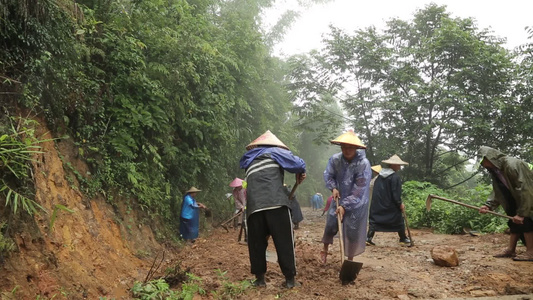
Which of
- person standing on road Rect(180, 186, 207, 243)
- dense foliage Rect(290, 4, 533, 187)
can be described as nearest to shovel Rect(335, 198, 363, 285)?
person standing on road Rect(180, 186, 207, 243)

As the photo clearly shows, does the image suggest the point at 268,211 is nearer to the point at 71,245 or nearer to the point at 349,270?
the point at 349,270

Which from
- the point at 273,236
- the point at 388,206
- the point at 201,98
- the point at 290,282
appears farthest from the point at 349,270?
the point at 201,98

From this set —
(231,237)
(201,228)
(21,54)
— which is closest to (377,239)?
(231,237)

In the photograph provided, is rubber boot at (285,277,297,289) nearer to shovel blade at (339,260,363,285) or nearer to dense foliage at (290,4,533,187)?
shovel blade at (339,260,363,285)

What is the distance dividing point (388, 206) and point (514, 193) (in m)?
2.73

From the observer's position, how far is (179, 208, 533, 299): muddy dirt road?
3.82m

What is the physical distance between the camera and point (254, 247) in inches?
165

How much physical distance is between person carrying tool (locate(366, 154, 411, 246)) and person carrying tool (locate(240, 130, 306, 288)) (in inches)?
153

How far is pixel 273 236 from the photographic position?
13.4ft

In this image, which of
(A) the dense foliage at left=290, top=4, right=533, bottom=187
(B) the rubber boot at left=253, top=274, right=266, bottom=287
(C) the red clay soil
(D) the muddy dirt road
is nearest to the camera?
(C) the red clay soil

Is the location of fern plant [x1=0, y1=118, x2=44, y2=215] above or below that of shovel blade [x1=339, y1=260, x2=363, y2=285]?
above

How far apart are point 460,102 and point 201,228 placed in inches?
405

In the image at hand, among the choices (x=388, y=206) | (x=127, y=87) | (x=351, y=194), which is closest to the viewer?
(x=351, y=194)

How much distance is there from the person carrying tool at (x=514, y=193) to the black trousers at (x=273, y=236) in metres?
3.29
